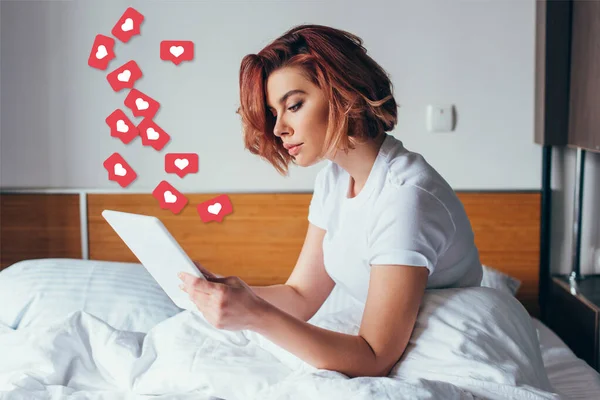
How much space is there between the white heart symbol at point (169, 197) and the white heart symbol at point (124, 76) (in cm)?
36

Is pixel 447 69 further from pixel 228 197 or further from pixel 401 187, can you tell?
pixel 401 187

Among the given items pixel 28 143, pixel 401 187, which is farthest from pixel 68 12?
pixel 401 187

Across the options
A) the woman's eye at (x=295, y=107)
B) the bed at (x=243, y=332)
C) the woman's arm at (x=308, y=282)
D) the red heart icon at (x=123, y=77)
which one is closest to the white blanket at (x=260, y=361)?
the bed at (x=243, y=332)

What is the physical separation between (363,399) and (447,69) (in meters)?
1.37

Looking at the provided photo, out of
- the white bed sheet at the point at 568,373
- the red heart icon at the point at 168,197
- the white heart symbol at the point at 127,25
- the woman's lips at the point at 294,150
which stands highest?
the white heart symbol at the point at 127,25

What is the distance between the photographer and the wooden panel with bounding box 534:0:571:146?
208 cm

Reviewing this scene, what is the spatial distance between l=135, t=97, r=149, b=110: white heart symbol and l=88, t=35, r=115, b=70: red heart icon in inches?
5.4

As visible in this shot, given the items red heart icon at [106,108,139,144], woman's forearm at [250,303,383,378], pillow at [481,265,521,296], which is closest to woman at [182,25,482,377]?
woman's forearm at [250,303,383,378]

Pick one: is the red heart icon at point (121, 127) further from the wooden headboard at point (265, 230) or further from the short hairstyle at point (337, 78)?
the short hairstyle at point (337, 78)

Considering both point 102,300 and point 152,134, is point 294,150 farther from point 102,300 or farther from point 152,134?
point 152,134

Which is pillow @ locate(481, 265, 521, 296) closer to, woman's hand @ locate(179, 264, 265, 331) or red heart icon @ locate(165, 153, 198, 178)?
red heart icon @ locate(165, 153, 198, 178)

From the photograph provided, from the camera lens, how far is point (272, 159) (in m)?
1.42

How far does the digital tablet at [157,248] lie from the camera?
1048mm

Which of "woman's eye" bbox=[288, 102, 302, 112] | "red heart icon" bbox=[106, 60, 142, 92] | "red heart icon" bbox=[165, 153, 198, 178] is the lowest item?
"red heart icon" bbox=[165, 153, 198, 178]
